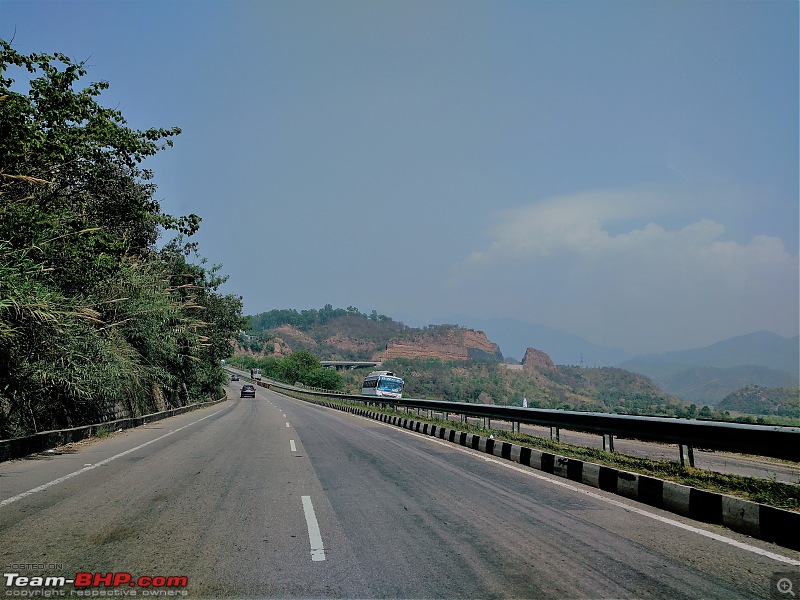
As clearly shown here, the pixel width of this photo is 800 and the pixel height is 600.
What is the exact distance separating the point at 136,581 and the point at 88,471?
708 cm

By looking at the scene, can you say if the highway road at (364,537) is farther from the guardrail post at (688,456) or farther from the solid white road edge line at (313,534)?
the guardrail post at (688,456)

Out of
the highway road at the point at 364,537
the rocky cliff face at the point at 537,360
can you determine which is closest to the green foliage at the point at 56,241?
the highway road at the point at 364,537

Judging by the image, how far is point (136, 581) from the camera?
4668 millimetres

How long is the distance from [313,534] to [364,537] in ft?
1.75

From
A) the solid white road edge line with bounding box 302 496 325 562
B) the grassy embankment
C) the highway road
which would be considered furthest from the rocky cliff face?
the solid white road edge line with bounding box 302 496 325 562

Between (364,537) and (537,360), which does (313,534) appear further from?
(537,360)

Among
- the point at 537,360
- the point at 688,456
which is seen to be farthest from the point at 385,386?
the point at 537,360

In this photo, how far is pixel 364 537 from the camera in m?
6.05

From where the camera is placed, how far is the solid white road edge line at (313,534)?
5379 millimetres

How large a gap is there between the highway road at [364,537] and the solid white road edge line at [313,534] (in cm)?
3

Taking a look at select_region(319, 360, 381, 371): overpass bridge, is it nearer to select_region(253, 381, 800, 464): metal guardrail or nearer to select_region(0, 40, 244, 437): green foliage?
select_region(0, 40, 244, 437): green foliage

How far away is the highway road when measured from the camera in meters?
4.71

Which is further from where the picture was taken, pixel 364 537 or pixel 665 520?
pixel 665 520

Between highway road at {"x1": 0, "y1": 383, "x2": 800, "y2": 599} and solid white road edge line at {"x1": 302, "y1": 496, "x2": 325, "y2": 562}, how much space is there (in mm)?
29
